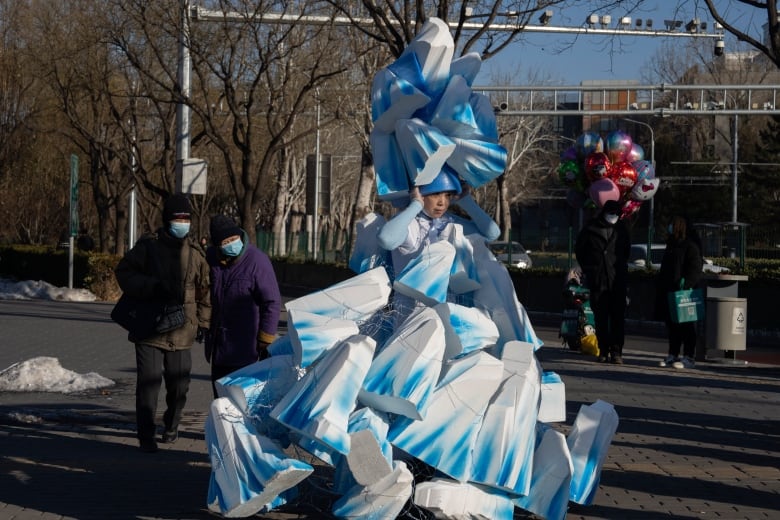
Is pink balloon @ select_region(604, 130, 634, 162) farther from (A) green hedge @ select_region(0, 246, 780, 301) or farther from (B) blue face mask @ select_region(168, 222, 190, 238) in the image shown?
(B) blue face mask @ select_region(168, 222, 190, 238)

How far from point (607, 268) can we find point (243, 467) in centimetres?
969

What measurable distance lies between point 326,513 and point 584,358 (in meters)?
9.98

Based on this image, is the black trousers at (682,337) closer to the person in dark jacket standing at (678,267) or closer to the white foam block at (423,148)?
the person in dark jacket standing at (678,267)

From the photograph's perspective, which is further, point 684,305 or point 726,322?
point 726,322

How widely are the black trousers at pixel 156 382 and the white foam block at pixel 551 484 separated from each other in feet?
10.9

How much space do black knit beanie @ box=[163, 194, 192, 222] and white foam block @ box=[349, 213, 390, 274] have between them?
226cm

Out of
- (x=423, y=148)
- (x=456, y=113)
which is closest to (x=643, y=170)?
(x=456, y=113)

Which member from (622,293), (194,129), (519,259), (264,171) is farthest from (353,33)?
(622,293)

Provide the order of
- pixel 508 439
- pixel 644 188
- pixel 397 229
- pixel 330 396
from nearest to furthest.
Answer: pixel 330 396 < pixel 508 439 < pixel 397 229 < pixel 644 188

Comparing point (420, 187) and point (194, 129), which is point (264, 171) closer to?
point (194, 129)

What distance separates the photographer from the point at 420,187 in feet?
21.4

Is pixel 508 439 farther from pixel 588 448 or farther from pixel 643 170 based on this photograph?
pixel 643 170

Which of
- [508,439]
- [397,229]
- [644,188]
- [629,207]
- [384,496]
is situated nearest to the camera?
[384,496]

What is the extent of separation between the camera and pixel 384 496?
18.4 ft
